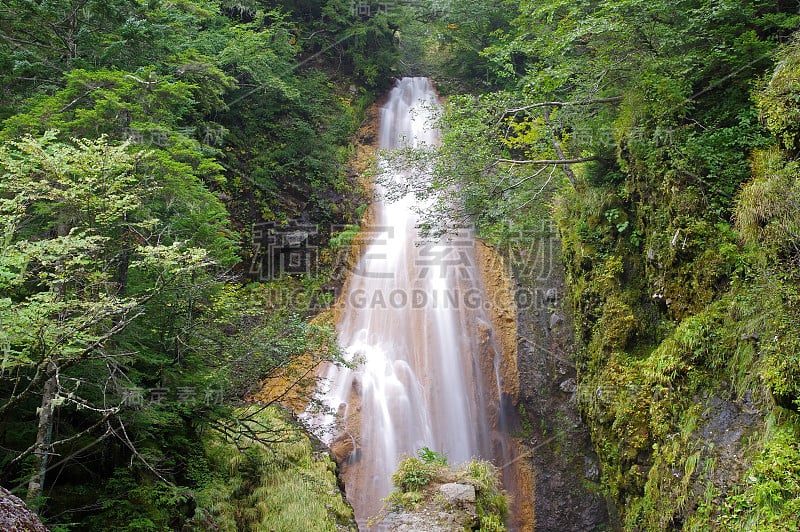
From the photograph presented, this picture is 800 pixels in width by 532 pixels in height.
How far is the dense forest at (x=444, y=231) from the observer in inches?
180

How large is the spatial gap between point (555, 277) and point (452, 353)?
3379 mm

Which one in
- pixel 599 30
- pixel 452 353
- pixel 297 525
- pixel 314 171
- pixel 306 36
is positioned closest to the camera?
pixel 599 30

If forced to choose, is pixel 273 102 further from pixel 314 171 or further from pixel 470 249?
pixel 470 249

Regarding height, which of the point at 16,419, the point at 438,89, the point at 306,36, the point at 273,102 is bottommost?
the point at 16,419

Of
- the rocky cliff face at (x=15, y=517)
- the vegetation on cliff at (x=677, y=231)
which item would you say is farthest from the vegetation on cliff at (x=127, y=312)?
the vegetation on cliff at (x=677, y=231)

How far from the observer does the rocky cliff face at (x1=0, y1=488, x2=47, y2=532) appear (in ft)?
9.30

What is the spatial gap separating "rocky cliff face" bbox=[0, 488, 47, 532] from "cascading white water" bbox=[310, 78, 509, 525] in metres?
6.61

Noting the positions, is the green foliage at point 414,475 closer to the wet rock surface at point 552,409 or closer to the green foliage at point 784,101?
the wet rock surface at point 552,409

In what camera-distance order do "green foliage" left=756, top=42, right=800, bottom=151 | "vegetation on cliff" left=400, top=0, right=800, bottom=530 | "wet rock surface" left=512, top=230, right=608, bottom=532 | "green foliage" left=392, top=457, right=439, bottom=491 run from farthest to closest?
"wet rock surface" left=512, top=230, right=608, bottom=532 < "green foliage" left=392, top=457, right=439, bottom=491 < "green foliage" left=756, top=42, right=800, bottom=151 < "vegetation on cliff" left=400, top=0, right=800, bottom=530

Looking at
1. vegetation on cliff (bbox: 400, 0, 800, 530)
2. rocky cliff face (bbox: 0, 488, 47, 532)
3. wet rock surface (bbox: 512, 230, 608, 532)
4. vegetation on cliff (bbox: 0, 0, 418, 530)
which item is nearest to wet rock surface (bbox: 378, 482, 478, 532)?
vegetation on cliff (bbox: 0, 0, 418, 530)

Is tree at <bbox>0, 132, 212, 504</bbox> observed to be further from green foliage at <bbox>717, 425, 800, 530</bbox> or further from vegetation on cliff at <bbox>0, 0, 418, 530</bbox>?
green foliage at <bbox>717, 425, 800, 530</bbox>

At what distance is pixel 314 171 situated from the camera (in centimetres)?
1589

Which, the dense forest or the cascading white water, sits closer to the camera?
the dense forest

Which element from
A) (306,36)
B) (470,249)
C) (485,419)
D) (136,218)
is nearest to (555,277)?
(470,249)
